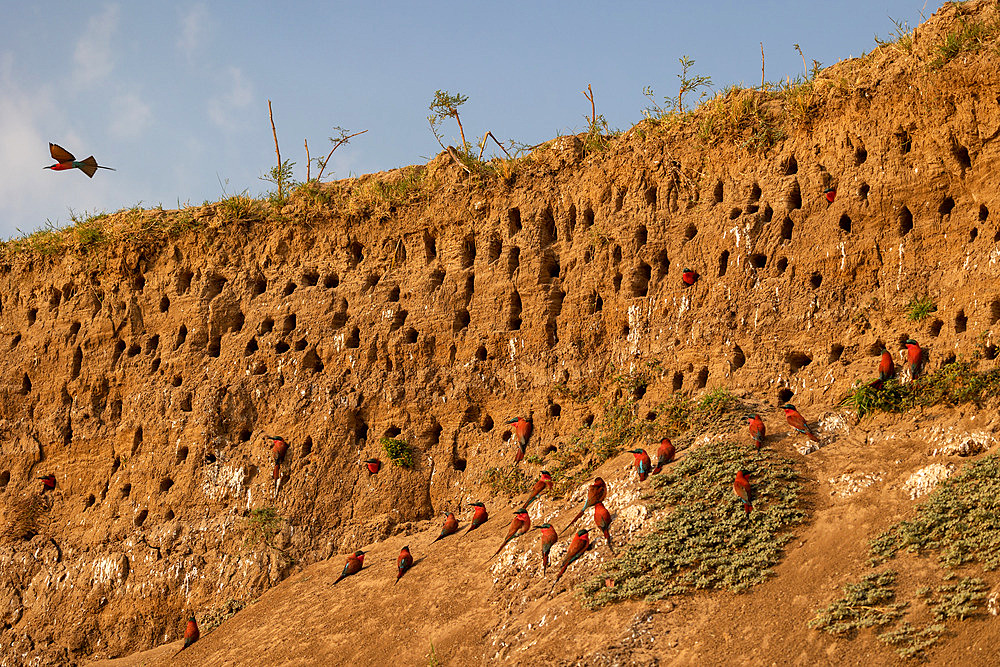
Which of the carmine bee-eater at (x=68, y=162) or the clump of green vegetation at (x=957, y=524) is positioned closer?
the clump of green vegetation at (x=957, y=524)

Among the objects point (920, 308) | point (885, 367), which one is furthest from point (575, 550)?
point (920, 308)

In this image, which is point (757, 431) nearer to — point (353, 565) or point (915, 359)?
point (915, 359)

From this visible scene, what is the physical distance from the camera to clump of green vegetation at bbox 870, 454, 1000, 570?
672cm

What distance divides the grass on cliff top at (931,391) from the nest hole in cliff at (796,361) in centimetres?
72

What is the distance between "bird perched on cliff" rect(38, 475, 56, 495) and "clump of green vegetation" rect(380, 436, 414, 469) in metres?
4.94

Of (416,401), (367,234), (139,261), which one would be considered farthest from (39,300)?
(416,401)

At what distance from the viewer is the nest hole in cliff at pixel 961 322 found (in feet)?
29.5

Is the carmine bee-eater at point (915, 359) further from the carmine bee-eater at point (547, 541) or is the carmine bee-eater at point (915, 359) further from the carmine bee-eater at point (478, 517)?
the carmine bee-eater at point (478, 517)

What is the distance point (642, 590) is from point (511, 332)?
14.6 feet

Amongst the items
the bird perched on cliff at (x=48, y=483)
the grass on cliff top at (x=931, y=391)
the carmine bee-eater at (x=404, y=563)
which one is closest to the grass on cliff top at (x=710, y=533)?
the grass on cliff top at (x=931, y=391)

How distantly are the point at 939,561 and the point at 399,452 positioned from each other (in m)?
6.37

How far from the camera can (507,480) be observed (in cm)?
1074

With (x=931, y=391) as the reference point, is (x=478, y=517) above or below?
below

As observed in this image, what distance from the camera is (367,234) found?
12.9 meters
